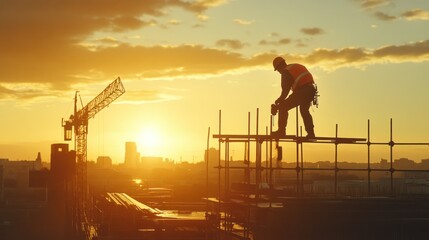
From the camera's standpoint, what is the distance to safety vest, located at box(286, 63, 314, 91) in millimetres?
17500

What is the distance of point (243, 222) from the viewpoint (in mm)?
18984

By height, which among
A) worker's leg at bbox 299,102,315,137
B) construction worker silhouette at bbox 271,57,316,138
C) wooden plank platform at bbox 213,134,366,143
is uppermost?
construction worker silhouette at bbox 271,57,316,138

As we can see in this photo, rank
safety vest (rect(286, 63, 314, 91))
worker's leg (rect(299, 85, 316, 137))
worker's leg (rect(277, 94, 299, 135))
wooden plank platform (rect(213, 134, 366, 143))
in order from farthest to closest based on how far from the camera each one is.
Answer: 1. wooden plank platform (rect(213, 134, 366, 143))
2. worker's leg (rect(277, 94, 299, 135))
3. worker's leg (rect(299, 85, 316, 137))
4. safety vest (rect(286, 63, 314, 91))

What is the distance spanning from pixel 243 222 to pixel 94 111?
85.9 meters

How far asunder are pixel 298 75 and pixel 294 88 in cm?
36

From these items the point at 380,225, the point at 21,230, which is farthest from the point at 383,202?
the point at 21,230

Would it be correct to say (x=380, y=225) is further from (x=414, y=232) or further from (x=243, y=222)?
(x=243, y=222)

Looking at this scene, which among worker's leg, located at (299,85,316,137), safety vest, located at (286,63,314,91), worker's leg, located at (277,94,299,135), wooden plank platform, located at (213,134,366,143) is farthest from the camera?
wooden plank platform, located at (213,134,366,143)

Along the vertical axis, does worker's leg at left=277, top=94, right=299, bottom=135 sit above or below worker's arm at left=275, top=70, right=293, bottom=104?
below

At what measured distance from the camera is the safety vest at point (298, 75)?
1750cm

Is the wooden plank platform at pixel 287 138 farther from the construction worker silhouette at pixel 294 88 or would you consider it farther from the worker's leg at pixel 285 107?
the construction worker silhouette at pixel 294 88

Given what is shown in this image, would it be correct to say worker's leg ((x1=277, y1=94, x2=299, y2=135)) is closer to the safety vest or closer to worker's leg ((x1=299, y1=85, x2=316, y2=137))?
worker's leg ((x1=299, y1=85, x2=316, y2=137))

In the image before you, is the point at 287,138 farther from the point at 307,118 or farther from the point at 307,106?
the point at 307,106

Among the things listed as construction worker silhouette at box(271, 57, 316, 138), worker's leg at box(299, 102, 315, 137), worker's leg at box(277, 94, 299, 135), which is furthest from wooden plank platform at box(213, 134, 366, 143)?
construction worker silhouette at box(271, 57, 316, 138)
